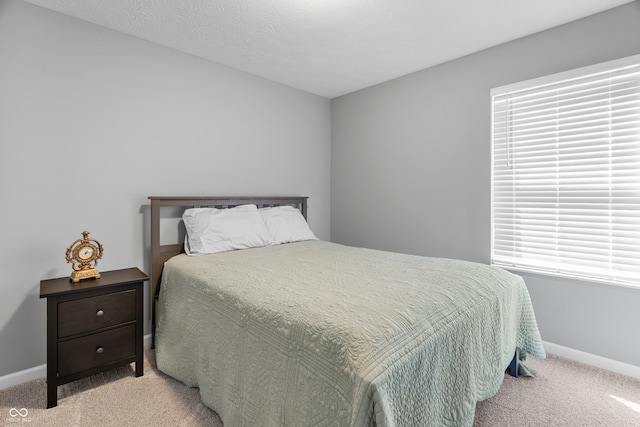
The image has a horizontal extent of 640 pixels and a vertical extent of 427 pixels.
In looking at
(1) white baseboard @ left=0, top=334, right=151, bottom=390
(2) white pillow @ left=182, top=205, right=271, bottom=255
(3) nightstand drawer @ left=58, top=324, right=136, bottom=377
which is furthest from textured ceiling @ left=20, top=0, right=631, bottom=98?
(1) white baseboard @ left=0, top=334, right=151, bottom=390

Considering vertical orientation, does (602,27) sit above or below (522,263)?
above

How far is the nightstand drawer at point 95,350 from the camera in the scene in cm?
183

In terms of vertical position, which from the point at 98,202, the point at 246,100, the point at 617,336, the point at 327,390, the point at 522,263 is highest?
the point at 246,100

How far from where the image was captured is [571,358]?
2.35m

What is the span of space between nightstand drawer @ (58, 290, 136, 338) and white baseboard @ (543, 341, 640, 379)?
122 inches

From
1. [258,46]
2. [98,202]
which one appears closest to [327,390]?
[98,202]

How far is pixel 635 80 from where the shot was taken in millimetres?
2094

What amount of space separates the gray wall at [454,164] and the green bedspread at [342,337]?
0.66 meters

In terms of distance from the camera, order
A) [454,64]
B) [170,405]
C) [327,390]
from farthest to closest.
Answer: [454,64], [170,405], [327,390]

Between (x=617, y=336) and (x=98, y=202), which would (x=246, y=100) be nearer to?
(x=98, y=202)

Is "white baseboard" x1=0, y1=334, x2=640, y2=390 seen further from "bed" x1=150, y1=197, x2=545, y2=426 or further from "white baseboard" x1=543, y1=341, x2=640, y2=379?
"bed" x1=150, y1=197, x2=545, y2=426

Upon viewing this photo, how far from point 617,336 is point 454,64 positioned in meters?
2.50

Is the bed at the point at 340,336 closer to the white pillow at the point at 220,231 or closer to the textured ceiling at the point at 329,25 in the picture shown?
the white pillow at the point at 220,231

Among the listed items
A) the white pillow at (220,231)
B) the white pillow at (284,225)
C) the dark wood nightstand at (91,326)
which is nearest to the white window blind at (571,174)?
the white pillow at (284,225)
